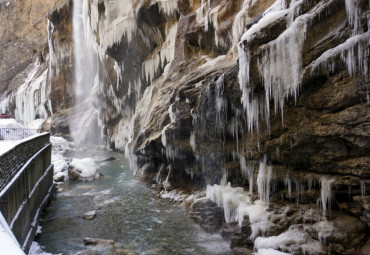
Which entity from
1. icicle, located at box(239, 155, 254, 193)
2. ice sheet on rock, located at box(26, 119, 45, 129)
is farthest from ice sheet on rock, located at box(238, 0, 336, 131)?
ice sheet on rock, located at box(26, 119, 45, 129)

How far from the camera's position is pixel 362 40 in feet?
18.7

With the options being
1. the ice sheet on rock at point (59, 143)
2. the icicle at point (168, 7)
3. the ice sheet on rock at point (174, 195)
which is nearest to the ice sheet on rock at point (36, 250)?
the ice sheet on rock at point (174, 195)

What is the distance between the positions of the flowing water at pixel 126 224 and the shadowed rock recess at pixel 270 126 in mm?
745

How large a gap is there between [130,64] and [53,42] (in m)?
19.2

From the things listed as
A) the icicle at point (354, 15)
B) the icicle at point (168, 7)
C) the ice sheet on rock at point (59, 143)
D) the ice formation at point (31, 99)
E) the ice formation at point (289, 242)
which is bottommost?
the ice formation at point (289, 242)

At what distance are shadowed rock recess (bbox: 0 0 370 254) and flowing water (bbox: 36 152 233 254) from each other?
2.44ft

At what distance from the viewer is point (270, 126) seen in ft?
27.0

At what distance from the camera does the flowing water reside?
8573mm

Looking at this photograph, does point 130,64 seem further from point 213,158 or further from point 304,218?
point 304,218

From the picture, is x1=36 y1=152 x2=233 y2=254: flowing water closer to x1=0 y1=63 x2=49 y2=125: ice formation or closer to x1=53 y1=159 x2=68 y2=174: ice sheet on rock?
x1=53 y1=159 x2=68 y2=174: ice sheet on rock

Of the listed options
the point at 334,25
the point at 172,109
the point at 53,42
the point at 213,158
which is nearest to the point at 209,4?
the point at 172,109

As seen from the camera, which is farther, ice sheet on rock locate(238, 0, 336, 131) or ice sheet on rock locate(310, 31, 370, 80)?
ice sheet on rock locate(238, 0, 336, 131)

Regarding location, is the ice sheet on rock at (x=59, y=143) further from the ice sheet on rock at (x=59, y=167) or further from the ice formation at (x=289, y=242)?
the ice formation at (x=289, y=242)

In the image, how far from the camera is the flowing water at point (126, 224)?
857 cm
